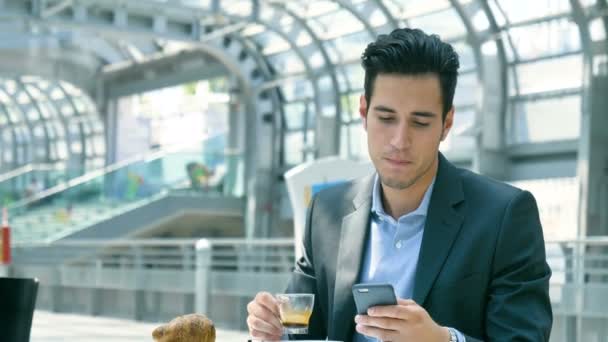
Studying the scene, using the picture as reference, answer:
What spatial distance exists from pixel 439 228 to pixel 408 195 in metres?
0.10

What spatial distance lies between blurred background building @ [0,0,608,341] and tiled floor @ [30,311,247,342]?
0.65 meters

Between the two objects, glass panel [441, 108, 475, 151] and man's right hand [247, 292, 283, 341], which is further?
glass panel [441, 108, 475, 151]


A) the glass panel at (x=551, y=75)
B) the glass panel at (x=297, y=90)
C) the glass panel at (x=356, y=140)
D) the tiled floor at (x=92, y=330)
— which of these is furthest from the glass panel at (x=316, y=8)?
the tiled floor at (x=92, y=330)

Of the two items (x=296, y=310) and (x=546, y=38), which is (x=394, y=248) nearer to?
(x=296, y=310)

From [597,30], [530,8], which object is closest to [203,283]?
[597,30]

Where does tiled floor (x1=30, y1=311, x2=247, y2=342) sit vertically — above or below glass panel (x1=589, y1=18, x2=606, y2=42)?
below

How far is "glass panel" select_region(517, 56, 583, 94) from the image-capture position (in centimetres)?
1733

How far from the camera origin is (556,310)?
896 cm

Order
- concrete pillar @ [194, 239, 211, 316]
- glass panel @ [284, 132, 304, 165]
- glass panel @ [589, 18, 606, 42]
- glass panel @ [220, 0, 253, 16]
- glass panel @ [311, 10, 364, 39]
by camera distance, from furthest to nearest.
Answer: glass panel @ [284, 132, 304, 165] → glass panel @ [220, 0, 253, 16] → glass panel @ [311, 10, 364, 39] → glass panel @ [589, 18, 606, 42] → concrete pillar @ [194, 239, 211, 316]

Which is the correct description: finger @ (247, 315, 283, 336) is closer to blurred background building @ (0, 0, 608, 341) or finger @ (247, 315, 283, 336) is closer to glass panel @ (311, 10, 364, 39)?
blurred background building @ (0, 0, 608, 341)

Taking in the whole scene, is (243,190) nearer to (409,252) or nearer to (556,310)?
(556,310)

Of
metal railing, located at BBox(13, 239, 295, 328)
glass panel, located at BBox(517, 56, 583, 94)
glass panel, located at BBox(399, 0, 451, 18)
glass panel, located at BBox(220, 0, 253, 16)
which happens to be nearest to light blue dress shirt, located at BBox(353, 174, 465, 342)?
metal railing, located at BBox(13, 239, 295, 328)

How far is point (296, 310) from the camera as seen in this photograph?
2148 mm

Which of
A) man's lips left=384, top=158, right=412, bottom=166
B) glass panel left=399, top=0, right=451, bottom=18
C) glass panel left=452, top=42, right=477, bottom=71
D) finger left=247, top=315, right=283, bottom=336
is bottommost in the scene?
finger left=247, top=315, right=283, bottom=336
